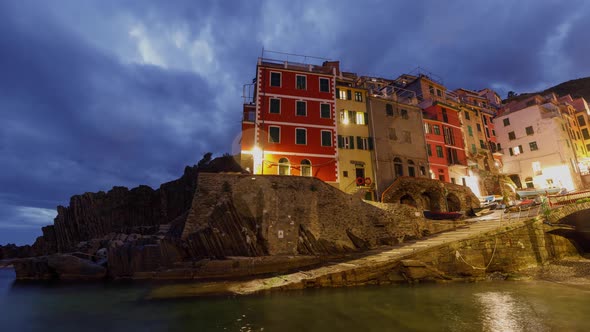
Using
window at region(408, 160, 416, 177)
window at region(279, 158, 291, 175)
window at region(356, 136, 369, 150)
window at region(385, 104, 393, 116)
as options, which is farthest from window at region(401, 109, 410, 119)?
window at region(279, 158, 291, 175)

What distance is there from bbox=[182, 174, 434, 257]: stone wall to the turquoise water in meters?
6.62

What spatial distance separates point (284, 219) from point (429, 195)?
21.1m

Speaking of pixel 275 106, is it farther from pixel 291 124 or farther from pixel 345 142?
pixel 345 142

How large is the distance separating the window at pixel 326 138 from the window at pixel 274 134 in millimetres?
5152

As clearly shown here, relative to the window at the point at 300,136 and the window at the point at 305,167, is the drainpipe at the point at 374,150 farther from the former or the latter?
the window at the point at 300,136

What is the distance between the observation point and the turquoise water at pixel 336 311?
8898 mm

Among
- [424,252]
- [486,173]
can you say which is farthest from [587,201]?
[486,173]

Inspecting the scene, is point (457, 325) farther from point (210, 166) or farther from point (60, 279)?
point (210, 166)

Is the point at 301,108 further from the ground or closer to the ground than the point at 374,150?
further from the ground

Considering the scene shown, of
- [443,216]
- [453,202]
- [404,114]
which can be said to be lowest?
[443,216]

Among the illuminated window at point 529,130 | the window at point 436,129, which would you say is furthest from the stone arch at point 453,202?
the illuminated window at point 529,130

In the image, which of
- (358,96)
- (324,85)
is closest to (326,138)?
(324,85)

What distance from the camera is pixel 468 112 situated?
45438 mm

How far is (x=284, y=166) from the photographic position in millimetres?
28047
